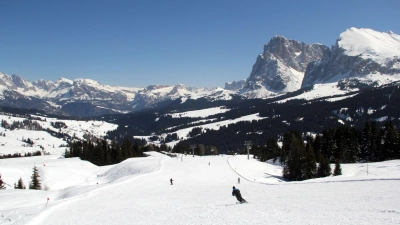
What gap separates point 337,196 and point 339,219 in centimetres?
1021

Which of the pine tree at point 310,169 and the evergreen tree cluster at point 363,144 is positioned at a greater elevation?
the evergreen tree cluster at point 363,144

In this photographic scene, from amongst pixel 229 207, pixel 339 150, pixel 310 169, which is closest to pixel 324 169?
pixel 310 169

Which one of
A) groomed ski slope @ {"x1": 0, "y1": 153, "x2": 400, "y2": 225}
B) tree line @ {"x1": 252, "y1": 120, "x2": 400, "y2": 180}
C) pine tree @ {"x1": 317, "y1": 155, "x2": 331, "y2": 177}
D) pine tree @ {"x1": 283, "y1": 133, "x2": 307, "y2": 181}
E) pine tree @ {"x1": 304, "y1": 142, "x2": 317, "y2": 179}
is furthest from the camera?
pine tree @ {"x1": 283, "y1": 133, "x2": 307, "y2": 181}

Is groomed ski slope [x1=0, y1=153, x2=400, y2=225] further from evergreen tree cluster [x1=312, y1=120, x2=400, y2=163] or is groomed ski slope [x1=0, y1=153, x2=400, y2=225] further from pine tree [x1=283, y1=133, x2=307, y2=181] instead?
evergreen tree cluster [x1=312, y1=120, x2=400, y2=163]

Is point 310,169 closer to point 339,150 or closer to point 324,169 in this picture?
point 324,169

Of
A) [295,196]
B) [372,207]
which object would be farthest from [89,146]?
[372,207]

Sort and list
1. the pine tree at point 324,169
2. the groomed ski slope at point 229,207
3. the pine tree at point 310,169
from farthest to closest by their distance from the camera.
Result: the pine tree at point 310,169 < the pine tree at point 324,169 < the groomed ski slope at point 229,207

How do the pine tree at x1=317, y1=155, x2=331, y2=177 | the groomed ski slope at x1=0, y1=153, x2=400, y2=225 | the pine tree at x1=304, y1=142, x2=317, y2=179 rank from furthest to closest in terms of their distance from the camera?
the pine tree at x1=304, y1=142, x2=317, y2=179
the pine tree at x1=317, y1=155, x2=331, y2=177
the groomed ski slope at x1=0, y1=153, x2=400, y2=225

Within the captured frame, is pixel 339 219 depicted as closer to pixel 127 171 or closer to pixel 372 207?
pixel 372 207

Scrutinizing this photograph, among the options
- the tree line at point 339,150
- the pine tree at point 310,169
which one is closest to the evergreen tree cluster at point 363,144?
the tree line at point 339,150

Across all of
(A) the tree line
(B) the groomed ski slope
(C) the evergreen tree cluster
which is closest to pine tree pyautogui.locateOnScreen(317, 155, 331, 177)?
(A) the tree line

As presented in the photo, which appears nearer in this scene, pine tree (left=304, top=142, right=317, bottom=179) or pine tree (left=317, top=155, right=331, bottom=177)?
pine tree (left=317, top=155, right=331, bottom=177)

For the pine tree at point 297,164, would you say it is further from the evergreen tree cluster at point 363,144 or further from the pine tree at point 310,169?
the evergreen tree cluster at point 363,144

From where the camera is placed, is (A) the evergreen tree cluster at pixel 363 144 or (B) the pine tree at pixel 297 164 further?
(A) the evergreen tree cluster at pixel 363 144
